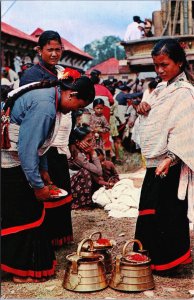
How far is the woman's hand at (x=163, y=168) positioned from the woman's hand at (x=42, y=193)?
871 millimetres

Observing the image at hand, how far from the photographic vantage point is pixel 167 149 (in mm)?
3979

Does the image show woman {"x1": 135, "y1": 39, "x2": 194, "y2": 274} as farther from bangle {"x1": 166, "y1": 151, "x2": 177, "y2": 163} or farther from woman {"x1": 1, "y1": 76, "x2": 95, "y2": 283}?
woman {"x1": 1, "y1": 76, "x2": 95, "y2": 283}

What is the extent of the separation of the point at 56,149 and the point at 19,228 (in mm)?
1171

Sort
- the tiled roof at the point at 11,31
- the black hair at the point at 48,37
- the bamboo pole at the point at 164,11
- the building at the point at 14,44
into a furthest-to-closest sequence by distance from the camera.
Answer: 1. the tiled roof at the point at 11,31
2. the building at the point at 14,44
3. the bamboo pole at the point at 164,11
4. the black hair at the point at 48,37

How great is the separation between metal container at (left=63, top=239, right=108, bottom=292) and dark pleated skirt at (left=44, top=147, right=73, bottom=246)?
1.05 m

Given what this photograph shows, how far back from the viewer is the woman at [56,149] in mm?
4656

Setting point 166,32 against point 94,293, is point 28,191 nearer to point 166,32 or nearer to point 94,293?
point 94,293

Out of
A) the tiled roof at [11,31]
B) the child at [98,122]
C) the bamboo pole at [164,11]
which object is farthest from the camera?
the tiled roof at [11,31]

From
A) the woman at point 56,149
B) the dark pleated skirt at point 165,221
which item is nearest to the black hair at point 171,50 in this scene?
the dark pleated skirt at point 165,221

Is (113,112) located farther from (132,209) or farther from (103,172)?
(132,209)

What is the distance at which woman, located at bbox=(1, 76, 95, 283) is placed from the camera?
3.81m

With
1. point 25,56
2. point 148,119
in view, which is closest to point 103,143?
point 148,119

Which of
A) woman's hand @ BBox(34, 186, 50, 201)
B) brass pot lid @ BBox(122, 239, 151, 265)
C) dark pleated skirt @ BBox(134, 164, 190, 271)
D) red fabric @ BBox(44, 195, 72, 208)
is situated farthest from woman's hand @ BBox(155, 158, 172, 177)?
red fabric @ BBox(44, 195, 72, 208)

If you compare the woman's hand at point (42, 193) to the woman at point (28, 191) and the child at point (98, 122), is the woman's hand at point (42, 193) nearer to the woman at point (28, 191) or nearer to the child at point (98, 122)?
the woman at point (28, 191)
